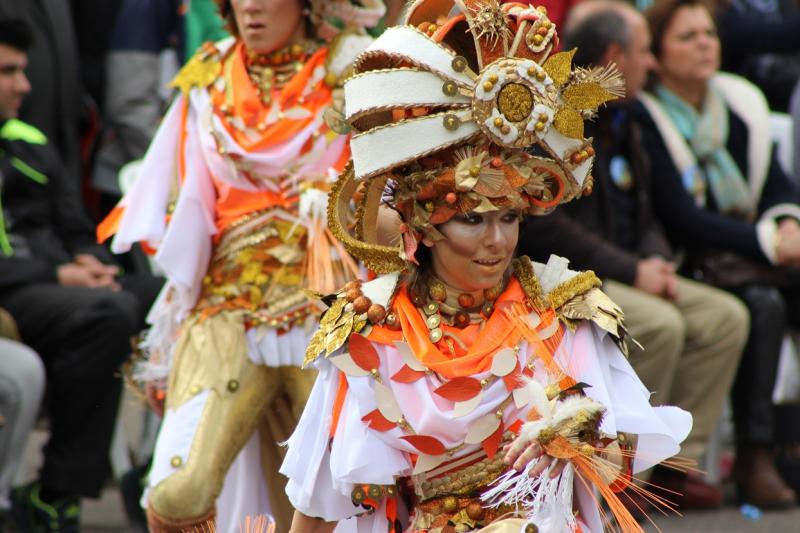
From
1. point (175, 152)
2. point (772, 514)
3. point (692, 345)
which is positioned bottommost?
point (772, 514)

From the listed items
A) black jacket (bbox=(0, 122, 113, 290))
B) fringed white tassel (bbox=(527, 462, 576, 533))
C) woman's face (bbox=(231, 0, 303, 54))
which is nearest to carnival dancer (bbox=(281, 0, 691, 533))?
fringed white tassel (bbox=(527, 462, 576, 533))

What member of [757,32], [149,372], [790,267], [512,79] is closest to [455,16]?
[512,79]

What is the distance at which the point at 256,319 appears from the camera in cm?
539

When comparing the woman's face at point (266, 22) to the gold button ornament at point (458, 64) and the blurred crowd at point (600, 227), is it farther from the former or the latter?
the gold button ornament at point (458, 64)

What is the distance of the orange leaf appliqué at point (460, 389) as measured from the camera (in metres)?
3.85

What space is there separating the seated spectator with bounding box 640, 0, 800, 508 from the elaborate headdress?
3921 mm

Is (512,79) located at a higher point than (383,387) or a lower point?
higher

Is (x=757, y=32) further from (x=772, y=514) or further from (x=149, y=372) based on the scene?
(x=149, y=372)

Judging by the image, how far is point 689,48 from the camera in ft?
26.3

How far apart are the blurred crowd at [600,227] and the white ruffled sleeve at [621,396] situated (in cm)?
275

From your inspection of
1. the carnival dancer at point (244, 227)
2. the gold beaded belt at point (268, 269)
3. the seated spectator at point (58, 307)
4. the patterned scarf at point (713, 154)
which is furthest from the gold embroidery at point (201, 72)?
the patterned scarf at point (713, 154)

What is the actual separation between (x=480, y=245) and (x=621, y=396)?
1.64ft

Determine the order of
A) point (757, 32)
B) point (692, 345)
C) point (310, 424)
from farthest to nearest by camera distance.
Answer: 1. point (757, 32)
2. point (692, 345)
3. point (310, 424)

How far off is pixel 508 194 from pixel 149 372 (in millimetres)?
2308
